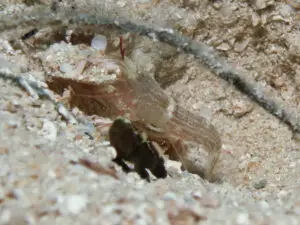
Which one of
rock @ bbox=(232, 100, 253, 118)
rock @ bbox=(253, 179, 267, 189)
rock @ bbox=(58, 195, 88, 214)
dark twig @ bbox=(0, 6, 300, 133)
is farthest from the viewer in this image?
rock @ bbox=(232, 100, 253, 118)

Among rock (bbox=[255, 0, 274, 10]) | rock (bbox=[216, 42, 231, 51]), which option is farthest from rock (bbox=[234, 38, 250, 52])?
rock (bbox=[255, 0, 274, 10])

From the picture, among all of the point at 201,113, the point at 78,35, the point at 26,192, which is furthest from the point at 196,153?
the point at 26,192

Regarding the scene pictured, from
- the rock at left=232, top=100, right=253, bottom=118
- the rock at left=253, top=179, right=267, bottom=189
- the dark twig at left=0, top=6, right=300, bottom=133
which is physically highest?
the dark twig at left=0, top=6, right=300, bottom=133

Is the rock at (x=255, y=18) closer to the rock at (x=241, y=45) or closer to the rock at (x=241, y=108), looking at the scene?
the rock at (x=241, y=45)

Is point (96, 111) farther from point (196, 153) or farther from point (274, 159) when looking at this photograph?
point (274, 159)

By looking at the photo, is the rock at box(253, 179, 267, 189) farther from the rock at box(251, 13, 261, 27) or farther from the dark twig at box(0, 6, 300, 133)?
the rock at box(251, 13, 261, 27)

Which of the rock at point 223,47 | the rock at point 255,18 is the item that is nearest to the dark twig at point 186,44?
the rock at point 223,47

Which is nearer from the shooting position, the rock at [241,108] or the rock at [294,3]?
the rock at [294,3]

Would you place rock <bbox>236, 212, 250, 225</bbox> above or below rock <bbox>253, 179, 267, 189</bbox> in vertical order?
above

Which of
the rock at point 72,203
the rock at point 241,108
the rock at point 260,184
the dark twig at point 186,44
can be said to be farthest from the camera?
the rock at point 241,108

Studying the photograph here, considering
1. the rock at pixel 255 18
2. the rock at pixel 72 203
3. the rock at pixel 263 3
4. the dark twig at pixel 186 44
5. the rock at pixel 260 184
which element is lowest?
the rock at pixel 260 184

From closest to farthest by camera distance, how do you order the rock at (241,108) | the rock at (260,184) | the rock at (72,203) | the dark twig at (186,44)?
the rock at (72,203) < the rock at (260,184) < the dark twig at (186,44) < the rock at (241,108)

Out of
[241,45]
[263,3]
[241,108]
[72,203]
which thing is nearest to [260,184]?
[241,108]
